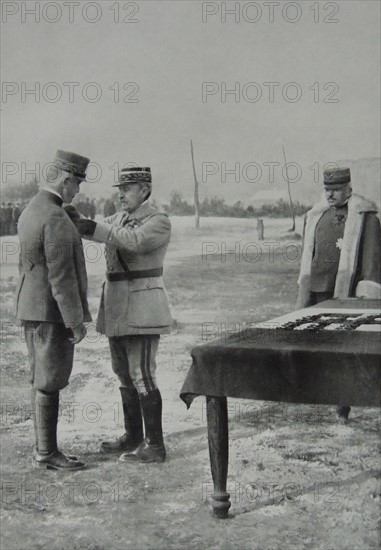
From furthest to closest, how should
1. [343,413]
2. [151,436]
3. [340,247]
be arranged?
[340,247]
[343,413]
[151,436]

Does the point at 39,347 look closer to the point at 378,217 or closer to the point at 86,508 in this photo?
the point at 86,508

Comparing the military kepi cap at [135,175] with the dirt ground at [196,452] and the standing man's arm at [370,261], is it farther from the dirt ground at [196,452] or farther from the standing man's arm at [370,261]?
the standing man's arm at [370,261]

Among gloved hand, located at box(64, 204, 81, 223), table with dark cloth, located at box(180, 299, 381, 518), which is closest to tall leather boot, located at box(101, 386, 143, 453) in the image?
gloved hand, located at box(64, 204, 81, 223)

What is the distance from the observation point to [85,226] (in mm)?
3729

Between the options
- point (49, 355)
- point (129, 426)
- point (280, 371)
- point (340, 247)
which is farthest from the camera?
point (340, 247)

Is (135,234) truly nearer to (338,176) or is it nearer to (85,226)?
(85,226)

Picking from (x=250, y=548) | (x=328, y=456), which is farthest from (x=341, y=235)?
(x=250, y=548)

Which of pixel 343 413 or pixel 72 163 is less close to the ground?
pixel 72 163

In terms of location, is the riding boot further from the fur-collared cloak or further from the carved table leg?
the carved table leg

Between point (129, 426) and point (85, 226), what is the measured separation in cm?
103

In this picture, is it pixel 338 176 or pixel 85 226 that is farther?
pixel 338 176

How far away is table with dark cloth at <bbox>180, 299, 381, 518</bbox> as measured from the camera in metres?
2.60

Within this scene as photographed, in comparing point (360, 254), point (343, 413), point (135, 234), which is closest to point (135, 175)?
point (135, 234)

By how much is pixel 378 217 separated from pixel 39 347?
6.76 ft
